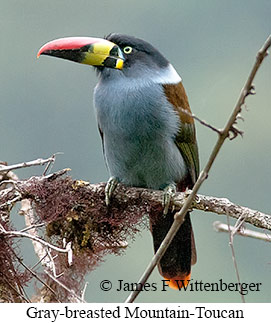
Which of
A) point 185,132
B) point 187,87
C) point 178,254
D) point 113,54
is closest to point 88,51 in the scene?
point 113,54

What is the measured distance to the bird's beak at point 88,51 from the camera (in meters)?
3.71

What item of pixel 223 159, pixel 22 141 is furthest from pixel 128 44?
pixel 223 159

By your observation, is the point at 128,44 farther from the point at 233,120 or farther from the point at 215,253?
the point at 215,253

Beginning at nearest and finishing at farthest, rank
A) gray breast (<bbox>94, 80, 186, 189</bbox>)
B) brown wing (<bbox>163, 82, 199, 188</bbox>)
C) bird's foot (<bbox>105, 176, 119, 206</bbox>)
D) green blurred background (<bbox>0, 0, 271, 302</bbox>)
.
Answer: bird's foot (<bbox>105, 176, 119, 206</bbox>)
gray breast (<bbox>94, 80, 186, 189</bbox>)
brown wing (<bbox>163, 82, 199, 188</bbox>)
green blurred background (<bbox>0, 0, 271, 302</bbox>)

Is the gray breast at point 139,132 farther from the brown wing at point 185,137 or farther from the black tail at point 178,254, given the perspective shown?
the black tail at point 178,254

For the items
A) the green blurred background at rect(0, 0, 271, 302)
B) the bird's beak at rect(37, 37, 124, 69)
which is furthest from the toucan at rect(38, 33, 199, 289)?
the green blurred background at rect(0, 0, 271, 302)

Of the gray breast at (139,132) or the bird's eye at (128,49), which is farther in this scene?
the bird's eye at (128,49)

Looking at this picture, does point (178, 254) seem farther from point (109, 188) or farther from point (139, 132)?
point (139, 132)

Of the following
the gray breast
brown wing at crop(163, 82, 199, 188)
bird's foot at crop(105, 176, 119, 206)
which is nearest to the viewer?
bird's foot at crop(105, 176, 119, 206)

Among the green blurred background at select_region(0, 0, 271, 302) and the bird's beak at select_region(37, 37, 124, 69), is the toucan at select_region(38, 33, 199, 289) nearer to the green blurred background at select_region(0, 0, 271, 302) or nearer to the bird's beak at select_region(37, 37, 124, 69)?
the bird's beak at select_region(37, 37, 124, 69)

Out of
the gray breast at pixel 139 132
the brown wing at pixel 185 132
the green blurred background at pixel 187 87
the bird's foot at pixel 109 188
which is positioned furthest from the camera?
the green blurred background at pixel 187 87

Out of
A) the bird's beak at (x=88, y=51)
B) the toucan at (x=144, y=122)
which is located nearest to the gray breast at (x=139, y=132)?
the toucan at (x=144, y=122)

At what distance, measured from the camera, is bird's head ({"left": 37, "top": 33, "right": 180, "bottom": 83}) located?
3.71 meters

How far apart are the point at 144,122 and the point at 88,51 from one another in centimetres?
44
